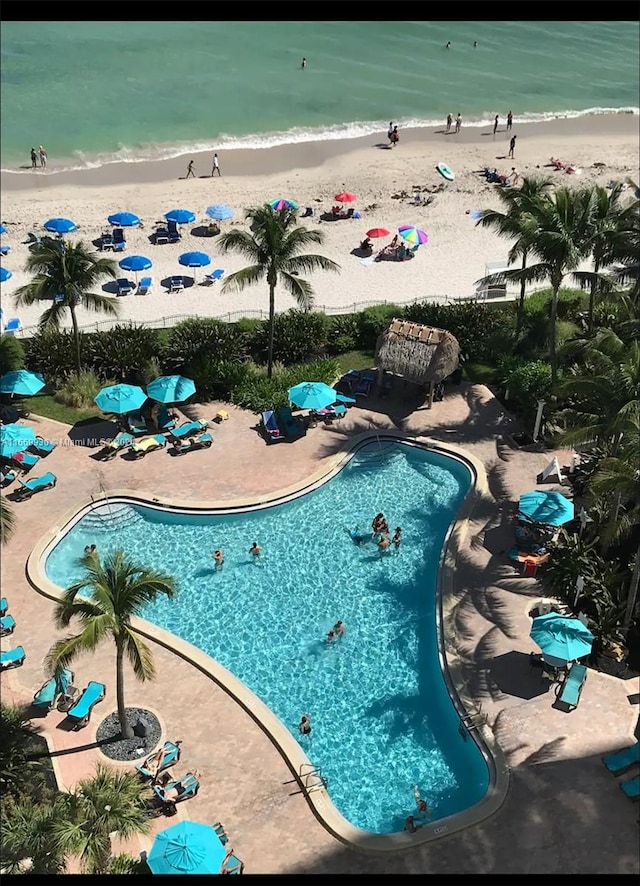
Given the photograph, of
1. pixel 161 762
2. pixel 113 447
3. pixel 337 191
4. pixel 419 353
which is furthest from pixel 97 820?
pixel 337 191

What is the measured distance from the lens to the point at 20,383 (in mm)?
31609

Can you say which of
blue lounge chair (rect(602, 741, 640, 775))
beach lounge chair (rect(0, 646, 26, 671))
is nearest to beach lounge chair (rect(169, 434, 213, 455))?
A: beach lounge chair (rect(0, 646, 26, 671))

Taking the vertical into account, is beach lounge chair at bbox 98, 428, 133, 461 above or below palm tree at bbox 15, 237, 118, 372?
below

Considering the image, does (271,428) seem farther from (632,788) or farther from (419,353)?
(632,788)

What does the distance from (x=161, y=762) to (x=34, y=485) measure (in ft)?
39.3

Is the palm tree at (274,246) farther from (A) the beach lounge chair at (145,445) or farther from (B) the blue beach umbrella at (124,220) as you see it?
(B) the blue beach umbrella at (124,220)

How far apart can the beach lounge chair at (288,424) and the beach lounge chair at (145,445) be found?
4.39 metres

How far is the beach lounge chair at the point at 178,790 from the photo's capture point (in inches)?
742

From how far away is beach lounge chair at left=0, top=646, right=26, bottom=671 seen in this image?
72.2 ft

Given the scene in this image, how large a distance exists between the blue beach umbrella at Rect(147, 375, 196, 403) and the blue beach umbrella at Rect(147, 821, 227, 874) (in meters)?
17.0

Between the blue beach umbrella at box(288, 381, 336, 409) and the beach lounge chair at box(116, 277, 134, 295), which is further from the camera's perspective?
the beach lounge chair at box(116, 277, 134, 295)

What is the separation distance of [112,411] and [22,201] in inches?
1045

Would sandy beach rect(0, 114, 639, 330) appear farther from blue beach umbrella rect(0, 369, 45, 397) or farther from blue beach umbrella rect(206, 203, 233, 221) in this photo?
blue beach umbrella rect(0, 369, 45, 397)
